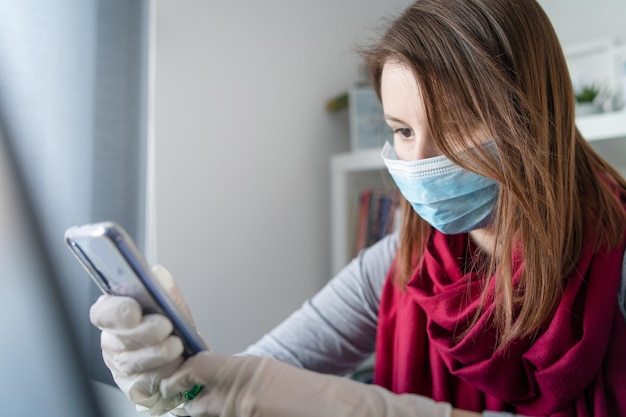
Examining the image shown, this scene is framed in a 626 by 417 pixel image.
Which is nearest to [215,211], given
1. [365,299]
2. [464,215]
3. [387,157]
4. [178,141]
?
[178,141]

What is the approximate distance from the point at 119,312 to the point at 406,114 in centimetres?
44

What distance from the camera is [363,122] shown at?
5.21ft

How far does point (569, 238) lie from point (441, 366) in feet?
0.91

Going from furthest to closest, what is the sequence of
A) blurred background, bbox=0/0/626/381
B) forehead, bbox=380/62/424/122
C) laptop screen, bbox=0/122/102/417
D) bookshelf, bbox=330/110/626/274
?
bookshelf, bbox=330/110/626/274
blurred background, bbox=0/0/626/381
forehead, bbox=380/62/424/122
laptop screen, bbox=0/122/102/417

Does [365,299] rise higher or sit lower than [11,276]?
lower

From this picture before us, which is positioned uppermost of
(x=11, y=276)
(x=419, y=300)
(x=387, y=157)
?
(x=387, y=157)

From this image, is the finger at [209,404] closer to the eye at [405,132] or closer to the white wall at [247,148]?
the eye at [405,132]

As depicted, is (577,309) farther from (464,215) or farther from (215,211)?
(215,211)

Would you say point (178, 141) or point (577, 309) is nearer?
point (577, 309)

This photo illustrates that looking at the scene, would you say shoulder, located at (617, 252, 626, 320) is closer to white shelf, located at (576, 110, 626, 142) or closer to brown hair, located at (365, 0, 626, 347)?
brown hair, located at (365, 0, 626, 347)

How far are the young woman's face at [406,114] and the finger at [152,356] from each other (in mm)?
394

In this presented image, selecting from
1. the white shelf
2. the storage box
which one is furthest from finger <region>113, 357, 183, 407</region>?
the storage box

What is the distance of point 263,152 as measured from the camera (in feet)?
4.74

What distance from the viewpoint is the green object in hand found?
1.67 feet
